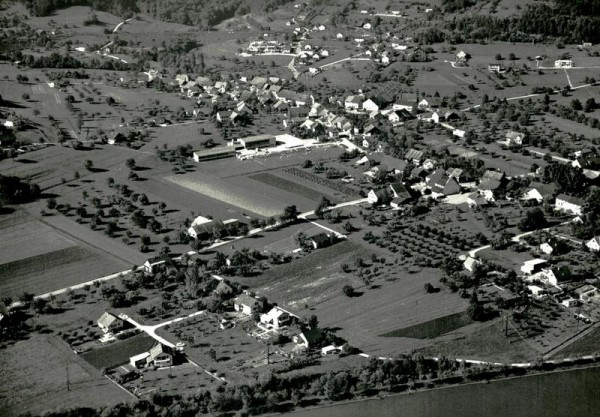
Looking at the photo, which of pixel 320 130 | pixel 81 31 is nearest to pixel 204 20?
pixel 81 31

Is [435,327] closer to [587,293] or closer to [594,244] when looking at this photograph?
[587,293]

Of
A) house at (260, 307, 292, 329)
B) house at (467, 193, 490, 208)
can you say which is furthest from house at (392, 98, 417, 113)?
house at (260, 307, 292, 329)

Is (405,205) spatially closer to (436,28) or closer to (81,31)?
(436,28)

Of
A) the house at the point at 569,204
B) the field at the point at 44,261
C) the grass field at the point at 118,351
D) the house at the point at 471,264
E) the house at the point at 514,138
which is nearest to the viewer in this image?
the grass field at the point at 118,351

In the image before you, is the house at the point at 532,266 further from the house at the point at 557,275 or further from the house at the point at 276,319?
the house at the point at 276,319

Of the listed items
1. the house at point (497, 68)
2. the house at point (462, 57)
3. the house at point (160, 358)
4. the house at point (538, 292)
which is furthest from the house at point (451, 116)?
the house at point (160, 358)

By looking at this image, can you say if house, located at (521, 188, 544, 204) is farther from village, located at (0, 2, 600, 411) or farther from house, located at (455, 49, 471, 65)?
house, located at (455, 49, 471, 65)
